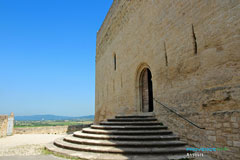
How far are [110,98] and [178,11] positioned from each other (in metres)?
8.29

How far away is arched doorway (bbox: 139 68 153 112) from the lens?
8312 millimetres

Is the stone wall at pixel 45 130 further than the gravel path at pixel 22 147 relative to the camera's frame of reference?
Yes

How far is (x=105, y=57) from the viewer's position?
14.6 m

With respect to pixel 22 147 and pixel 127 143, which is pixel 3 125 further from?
pixel 127 143

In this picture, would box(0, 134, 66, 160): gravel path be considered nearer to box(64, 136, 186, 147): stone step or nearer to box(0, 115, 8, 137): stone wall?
box(64, 136, 186, 147): stone step

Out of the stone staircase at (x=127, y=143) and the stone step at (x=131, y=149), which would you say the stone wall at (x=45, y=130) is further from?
the stone step at (x=131, y=149)

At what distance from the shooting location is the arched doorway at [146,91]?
831 centimetres

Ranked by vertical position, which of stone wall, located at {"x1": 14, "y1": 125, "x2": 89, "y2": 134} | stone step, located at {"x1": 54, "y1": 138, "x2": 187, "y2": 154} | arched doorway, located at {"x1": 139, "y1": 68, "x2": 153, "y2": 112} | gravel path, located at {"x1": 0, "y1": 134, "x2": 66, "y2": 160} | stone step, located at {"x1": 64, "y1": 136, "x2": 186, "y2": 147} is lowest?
stone wall, located at {"x1": 14, "y1": 125, "x2": 89, "y2": 134}

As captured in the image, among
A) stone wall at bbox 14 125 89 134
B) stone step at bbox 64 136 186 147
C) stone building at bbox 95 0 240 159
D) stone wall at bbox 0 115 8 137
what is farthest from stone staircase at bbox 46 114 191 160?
stone wall at bbox 14 125 89 134

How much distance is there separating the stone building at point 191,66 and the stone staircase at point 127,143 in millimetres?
512

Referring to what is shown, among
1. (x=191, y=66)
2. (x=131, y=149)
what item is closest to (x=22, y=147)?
(x=131, y=149)

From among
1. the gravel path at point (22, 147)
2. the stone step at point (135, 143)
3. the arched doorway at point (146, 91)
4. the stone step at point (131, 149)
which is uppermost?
the arched doorway at point (146, 91)

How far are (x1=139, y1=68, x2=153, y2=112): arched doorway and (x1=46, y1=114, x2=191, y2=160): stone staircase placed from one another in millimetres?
1843

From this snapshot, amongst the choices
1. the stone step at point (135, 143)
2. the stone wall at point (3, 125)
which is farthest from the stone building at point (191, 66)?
the stone wall at point (3, 125)
